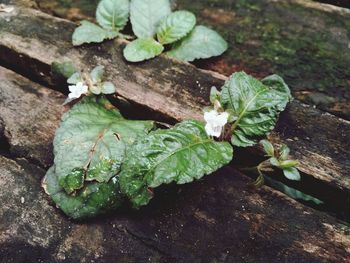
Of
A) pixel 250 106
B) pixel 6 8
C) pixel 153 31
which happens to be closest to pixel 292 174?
pixel 250 106

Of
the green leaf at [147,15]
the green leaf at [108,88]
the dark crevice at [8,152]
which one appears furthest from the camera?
the green leaf at [147,15]

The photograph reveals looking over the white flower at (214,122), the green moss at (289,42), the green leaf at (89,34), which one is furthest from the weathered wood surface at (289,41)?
the white flower at (214,122)

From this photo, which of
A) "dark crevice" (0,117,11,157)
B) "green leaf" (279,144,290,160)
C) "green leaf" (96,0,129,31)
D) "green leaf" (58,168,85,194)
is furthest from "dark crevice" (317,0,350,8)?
"dark crevice" (0,117,11,157)

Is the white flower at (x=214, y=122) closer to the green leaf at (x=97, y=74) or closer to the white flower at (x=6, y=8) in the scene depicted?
the green leaf at (x=97, y=74)

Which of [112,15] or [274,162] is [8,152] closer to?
[112,15]

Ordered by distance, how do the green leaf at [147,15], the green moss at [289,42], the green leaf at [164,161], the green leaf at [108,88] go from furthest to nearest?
the green leaf at [147,15] < the green moss at [289,42] < the green leaf at [108,88] < the green leaf at [164,161]

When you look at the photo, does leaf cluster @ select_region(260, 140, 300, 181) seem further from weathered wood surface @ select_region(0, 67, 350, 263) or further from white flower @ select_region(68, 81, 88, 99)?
white flower @ select_region(68, 81, 88, 99)

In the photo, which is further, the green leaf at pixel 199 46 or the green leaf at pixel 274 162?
the green leaf at pixel 199 46
